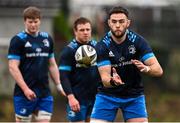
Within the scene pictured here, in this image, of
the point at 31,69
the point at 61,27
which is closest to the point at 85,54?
the point at 31,69

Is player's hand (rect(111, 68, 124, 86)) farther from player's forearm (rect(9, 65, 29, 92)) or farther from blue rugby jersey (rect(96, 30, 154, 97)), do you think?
player's forearm (rect(9, 65, 29, 92))

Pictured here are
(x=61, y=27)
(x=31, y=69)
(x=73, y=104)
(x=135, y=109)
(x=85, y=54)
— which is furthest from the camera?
(x=61, y=27)

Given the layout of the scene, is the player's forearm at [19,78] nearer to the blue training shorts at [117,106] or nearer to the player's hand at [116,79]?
the blue training shorts at [117,106]

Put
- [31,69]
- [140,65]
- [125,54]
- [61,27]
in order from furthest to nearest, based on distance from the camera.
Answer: [61,27] < [31,69] < [125,54] < [140,65]

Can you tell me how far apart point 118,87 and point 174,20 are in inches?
760

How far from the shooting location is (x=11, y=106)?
19.3 meters

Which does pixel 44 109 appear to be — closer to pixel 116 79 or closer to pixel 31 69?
pixel 31 69

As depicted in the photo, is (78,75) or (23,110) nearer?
(78,75)

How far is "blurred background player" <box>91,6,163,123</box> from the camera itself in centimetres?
1018

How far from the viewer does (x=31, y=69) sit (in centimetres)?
1226

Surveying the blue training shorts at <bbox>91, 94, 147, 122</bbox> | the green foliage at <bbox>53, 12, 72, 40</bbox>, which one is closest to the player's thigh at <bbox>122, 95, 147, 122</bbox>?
the blue training shorts at <bbox>91, 94, 147, 122</bbox>

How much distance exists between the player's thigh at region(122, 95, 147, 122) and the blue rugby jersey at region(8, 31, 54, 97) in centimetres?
223

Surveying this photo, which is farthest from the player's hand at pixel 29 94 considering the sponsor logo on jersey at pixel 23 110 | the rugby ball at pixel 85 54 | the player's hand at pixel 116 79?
the player's hand at pixel 116 79

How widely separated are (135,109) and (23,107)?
251 cm
